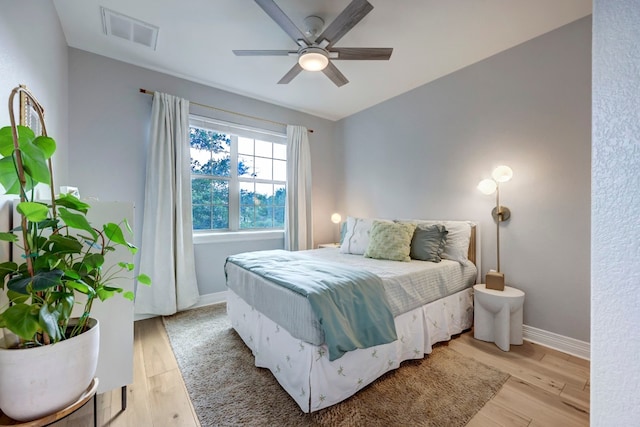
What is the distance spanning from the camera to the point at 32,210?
0.78 meters

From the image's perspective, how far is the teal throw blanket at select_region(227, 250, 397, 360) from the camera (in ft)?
4.64

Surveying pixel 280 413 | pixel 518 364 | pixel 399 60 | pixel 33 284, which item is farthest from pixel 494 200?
pixel 33 284

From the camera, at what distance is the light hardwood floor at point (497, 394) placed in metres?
1.42

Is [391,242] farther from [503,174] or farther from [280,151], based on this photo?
[280,151]

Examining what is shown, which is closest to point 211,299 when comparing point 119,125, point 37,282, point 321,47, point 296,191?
point 296,191

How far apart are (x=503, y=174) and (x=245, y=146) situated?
9.88 ft

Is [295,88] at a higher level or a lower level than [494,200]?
higher

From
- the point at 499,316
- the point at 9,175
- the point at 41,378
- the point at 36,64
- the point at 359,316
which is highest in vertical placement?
the point at 36,64

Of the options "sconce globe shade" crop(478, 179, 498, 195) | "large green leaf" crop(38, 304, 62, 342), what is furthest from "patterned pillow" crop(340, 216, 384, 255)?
"large green leaf" crop(38, 304, 62, 342)

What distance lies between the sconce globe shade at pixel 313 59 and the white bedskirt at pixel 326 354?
200cm

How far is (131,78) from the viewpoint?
8.91ft

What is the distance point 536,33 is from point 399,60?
1135mm

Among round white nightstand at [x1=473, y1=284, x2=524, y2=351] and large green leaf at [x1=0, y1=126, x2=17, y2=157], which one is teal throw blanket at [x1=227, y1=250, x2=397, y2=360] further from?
large green leaf at [x1=0, y1=126, x2=17, y2=157]

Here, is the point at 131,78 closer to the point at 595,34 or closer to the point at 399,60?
the point at 399,60
